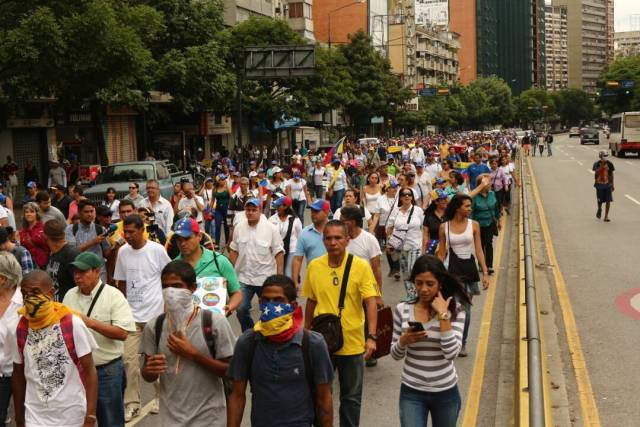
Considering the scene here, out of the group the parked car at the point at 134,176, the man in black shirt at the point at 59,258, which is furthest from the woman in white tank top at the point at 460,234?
the parked car at the point at 134,176

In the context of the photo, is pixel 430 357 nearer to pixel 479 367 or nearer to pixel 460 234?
pixel 479 367

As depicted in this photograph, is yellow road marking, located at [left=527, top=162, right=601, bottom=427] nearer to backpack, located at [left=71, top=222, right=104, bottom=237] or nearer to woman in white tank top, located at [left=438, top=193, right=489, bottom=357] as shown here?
woman in white tank top, located at [left=438, top=193, right=489, bottom=357]

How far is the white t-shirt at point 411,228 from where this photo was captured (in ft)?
39.7

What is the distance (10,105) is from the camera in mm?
25031

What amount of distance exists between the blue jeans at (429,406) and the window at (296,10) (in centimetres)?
6716

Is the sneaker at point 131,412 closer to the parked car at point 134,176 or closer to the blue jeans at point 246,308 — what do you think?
the blue jeans at point 246,308

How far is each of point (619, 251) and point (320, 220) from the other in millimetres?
10244

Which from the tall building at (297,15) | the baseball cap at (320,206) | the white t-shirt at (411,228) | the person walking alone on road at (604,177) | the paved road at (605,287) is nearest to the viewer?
the paved road at (605,287)

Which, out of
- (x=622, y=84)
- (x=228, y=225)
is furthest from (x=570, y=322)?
(x=622, y=84)

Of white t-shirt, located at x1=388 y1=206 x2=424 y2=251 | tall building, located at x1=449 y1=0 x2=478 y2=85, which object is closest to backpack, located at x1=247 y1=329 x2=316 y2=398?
white t-shirt, located at x1=388 y1=206 x2=424 y2=251

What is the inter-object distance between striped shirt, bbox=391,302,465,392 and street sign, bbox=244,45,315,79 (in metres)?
27.2

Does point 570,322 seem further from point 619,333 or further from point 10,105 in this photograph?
point 10,105

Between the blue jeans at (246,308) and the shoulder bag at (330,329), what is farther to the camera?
the blue jeans at (246,308)

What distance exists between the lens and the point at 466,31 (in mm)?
176250
